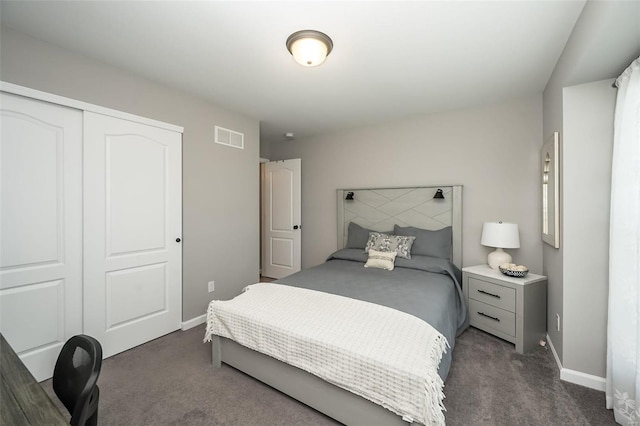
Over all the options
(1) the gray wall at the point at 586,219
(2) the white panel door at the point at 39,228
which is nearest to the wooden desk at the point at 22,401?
(2) the white panel door at the point at 39,228

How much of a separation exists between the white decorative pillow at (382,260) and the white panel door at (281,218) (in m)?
1.58

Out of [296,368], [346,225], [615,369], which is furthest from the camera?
[346,225]

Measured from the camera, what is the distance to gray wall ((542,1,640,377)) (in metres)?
1.42

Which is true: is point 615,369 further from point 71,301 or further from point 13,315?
point 13,315

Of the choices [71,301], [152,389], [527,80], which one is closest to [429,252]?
[527,80]

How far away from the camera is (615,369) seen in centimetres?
164

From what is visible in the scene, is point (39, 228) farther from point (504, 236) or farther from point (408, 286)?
point (504, 236)

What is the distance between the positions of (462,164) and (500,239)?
3.37 feet

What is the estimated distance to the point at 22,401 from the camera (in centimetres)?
80

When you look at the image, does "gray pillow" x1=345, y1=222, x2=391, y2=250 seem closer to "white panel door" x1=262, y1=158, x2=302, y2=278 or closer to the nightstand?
"white panel door" x1=262, y1=158, x2=302, y2=278

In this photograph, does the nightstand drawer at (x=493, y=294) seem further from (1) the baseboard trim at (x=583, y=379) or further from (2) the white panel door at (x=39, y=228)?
(2) the white panel door at (x=39, y=228)

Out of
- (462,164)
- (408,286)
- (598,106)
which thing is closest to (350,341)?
(408,286)

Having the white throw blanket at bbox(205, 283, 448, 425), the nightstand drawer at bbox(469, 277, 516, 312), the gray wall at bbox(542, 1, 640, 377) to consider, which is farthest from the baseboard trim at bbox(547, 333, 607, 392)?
the white throw blanket at bbox(205, 283, 448, 425)

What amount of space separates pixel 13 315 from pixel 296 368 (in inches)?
77.3
